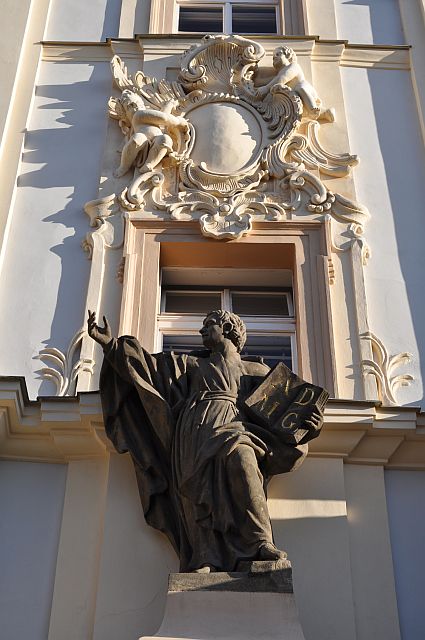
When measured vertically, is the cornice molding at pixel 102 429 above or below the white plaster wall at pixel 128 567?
above

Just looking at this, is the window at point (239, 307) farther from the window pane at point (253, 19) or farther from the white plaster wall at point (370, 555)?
the window pane at point (253, 19)

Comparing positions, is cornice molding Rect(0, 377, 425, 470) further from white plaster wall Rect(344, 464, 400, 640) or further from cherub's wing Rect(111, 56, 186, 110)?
cherub's wing Rect(111, 56, 186, 110)

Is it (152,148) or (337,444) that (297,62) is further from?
(337,444)

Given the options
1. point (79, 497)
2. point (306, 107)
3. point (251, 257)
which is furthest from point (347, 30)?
point (79, 497)

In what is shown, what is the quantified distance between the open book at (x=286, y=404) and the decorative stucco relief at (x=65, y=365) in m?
1.47

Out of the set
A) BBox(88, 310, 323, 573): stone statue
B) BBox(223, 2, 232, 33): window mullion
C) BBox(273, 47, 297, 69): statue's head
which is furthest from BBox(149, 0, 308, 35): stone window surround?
BBox(88, 310, 323, 573): stone statue

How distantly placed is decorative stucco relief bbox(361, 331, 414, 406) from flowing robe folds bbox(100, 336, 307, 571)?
3.04 feet

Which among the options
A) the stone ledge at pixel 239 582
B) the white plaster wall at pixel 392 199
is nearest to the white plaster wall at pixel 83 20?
the white plaster wall at pixel 392 199

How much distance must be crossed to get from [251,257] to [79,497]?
264 centimetres

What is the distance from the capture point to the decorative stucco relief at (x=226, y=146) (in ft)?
27.9

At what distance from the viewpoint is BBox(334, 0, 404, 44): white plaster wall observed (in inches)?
406

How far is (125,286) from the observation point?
7.91 metres

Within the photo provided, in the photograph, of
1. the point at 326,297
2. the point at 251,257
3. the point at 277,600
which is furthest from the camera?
the point at 251,257

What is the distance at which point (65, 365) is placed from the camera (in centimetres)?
752
